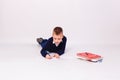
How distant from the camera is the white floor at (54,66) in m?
2.24

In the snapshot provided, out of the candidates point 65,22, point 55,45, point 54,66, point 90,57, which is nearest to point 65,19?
point 65,22

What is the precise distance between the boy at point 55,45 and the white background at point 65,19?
2.34ft

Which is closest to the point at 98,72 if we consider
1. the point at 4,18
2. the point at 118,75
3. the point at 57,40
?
the point at 118,75

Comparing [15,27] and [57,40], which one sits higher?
[15,27]

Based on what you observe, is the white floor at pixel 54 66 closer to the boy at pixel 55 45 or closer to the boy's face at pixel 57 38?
the boy at pixel 55 45

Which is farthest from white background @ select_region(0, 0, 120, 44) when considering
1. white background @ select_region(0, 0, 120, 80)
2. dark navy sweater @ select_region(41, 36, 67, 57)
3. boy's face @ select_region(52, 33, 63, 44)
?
boy's face @ select_region(52, 33, 63, 44)

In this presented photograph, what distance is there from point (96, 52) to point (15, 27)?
110cm

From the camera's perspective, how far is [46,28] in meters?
3.56

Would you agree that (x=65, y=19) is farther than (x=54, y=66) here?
Yes

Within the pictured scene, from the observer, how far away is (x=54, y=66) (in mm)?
2477

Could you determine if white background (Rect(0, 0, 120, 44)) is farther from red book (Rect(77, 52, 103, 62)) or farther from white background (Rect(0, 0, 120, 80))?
red book (Rect(77, 52, 103, 62))

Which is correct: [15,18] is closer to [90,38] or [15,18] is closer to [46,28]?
[46,28]

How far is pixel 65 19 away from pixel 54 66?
1202mm

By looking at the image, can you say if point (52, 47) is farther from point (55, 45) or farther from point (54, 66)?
point (54, 66)
